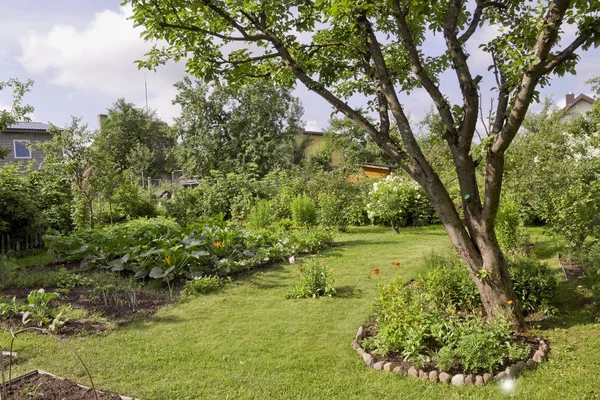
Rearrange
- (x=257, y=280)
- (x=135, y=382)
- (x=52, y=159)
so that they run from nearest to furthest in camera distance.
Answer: (x=135, y=382)
(x=257, y=280)
(x=52, y=159)

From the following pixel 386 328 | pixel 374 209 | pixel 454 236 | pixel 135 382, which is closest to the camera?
pixel 135 382

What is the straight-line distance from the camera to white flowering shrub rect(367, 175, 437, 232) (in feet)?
39.6

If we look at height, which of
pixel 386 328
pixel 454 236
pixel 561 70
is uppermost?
pixel 561 70

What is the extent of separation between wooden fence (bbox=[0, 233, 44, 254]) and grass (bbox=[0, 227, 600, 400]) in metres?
6.46

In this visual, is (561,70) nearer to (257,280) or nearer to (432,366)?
(432,366)

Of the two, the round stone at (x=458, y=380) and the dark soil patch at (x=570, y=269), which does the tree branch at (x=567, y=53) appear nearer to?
the round stone at (x=458, y=380)

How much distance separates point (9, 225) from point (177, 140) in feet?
67.2

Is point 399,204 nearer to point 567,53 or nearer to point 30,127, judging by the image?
point 567,53

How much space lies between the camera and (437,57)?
5.35m

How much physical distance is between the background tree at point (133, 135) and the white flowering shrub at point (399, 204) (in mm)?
24927

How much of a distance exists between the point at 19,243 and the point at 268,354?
29.6ft

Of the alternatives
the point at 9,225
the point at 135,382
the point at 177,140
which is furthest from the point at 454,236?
the point at 177,140

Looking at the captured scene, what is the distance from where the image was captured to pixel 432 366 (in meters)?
3.73

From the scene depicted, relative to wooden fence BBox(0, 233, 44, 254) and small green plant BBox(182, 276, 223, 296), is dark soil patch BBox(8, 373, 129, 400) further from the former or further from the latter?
wooden fence BBox(0, 233, 44, 254)
